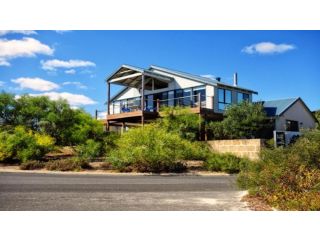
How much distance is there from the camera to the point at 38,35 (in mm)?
9453

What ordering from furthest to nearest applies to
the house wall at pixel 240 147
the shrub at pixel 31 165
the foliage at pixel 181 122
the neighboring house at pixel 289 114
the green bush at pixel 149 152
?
the neighboring house at pixel 289 114
the foliage at pixel 181 122
the house wall at pixel 240 147
the shrub at pixel 31 165
the green bush at pixel 149 152

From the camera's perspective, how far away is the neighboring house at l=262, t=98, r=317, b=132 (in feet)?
74.7

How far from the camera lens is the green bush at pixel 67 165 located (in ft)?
49.8

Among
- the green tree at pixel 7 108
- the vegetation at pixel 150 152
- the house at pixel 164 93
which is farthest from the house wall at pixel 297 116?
the green tree at pixel 7 108

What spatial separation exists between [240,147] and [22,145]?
9100 millimetres

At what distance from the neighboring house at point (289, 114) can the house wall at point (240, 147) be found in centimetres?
546

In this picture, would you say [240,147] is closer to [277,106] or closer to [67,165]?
[67,165]

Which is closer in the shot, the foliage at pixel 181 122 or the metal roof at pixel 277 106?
the foliage at pixel 181 122

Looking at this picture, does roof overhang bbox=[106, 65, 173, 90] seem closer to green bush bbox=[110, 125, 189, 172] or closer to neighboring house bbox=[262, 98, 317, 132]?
neighboring house bbox=[262, 98, 317, 132]

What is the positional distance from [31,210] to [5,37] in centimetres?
443

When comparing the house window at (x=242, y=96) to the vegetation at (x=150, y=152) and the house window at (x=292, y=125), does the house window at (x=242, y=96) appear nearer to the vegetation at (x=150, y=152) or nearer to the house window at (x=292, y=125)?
the house window at (x=292, y=125)

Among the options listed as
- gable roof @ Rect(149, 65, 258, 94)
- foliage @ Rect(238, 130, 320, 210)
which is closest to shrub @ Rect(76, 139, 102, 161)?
gable roof @ Rect(149, 65, 258, 94)
